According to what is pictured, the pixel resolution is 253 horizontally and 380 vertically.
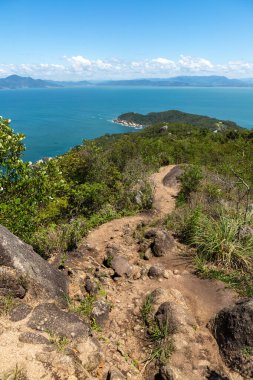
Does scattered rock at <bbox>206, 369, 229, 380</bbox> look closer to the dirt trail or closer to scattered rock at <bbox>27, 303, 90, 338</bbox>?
the dirt trail

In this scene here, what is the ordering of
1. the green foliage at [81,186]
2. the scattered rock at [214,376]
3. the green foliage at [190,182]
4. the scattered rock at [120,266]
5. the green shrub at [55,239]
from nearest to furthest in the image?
the scattered rock at [214,376] < the scattered rock at [120,266] < the green foliage at [81,186] < the green shrub at [55,239] < the green foliage at [190,182]

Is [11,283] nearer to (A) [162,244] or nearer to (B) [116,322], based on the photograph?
(B) [116,322]

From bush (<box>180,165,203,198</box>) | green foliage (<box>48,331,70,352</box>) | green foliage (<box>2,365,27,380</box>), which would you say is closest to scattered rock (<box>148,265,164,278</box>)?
green foliage (<box>48,331,70,352</box>)

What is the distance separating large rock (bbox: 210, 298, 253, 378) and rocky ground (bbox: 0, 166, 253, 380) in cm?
2

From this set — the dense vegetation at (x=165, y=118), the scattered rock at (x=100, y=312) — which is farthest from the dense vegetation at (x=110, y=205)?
the dense vegetation at (x=165, y=118)

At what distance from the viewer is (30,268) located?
21.6 feet

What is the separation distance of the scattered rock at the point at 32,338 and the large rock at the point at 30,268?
1131 mm

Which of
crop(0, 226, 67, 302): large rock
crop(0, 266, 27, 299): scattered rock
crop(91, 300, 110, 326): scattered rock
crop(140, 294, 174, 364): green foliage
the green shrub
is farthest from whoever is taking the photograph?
the green shrub

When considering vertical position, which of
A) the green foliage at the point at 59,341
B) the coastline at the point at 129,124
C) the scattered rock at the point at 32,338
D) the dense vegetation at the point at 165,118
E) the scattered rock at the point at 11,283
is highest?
the scattered rock at the point at 11,283

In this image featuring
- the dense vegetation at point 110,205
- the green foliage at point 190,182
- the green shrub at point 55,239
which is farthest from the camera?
the green foliage at point 190,182

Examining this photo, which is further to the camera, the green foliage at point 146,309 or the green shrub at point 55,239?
the green shrub at point 55,239

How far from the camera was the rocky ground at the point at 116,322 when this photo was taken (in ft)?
17.0

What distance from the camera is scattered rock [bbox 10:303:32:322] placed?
18.6 feet

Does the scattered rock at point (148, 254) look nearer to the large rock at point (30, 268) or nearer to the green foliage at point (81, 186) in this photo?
the green foliage at point (81, 186)
